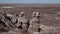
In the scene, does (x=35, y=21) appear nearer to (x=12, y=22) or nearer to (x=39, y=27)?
(x=39, y=27)

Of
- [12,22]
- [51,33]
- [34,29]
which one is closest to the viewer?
→ [51,33]

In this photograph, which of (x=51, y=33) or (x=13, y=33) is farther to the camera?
(x=13, y=33)

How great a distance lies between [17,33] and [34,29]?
73 centimetres

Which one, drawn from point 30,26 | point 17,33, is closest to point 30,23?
point 30,26

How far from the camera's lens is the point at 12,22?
842cm

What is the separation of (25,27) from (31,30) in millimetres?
429

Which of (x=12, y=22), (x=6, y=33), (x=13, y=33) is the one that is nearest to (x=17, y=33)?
(x=13, y=33)

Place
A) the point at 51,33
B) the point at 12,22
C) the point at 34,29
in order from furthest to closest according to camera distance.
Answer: the point at 12,22 → the point at 34,29 → the point at 51,33

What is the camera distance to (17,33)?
725cm

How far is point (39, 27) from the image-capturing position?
7426 mm

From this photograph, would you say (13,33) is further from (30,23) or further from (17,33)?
(30,23)

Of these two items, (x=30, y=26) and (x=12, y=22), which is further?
(x=12, y=22)

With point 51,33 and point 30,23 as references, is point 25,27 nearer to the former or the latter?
point 30,23

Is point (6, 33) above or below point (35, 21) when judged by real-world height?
below
